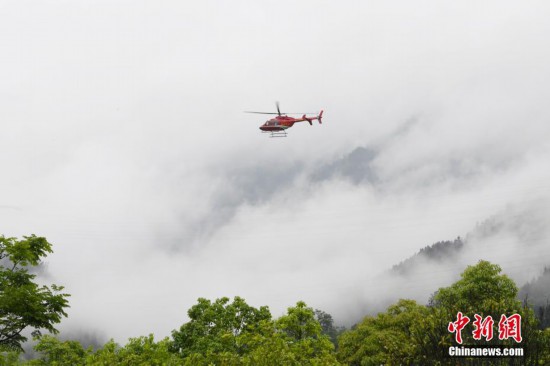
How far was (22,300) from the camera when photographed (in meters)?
19.6

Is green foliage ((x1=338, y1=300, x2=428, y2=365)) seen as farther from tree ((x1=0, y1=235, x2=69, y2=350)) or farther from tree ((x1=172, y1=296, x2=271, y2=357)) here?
tree ((x1=0, y1=235, x2=69, y2=350))

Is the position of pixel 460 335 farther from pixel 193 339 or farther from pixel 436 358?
pixel 193 339

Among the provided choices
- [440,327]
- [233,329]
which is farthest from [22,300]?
[233,329]

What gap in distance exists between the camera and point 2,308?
19422 millimetres

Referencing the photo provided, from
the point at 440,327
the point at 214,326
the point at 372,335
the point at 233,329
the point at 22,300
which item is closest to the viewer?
the point at 440,327

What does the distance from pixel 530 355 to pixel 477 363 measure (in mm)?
1405

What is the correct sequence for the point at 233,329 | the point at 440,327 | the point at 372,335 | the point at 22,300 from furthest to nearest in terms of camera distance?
1. the point at 372,335
2. the point at 233,329
3. the point at 22,300
4. the point at 440,327

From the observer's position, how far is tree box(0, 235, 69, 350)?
64.4 feet

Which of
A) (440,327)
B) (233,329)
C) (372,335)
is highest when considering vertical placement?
(440,327)

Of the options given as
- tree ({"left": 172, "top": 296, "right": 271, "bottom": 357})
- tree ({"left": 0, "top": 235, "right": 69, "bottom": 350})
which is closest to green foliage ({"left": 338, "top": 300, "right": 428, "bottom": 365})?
tree ({"left": 172, "top": 296, "right": 271, "bottom": 357})

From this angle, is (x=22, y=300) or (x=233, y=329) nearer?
(x=22, y=300)

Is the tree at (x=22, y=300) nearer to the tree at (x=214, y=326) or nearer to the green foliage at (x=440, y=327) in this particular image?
the tree at (x=214, y=326)

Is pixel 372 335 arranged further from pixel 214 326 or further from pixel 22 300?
pixel 22 300

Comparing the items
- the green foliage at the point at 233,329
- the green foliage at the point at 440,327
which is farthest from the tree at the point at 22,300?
the green foliage at the point at 440,327
